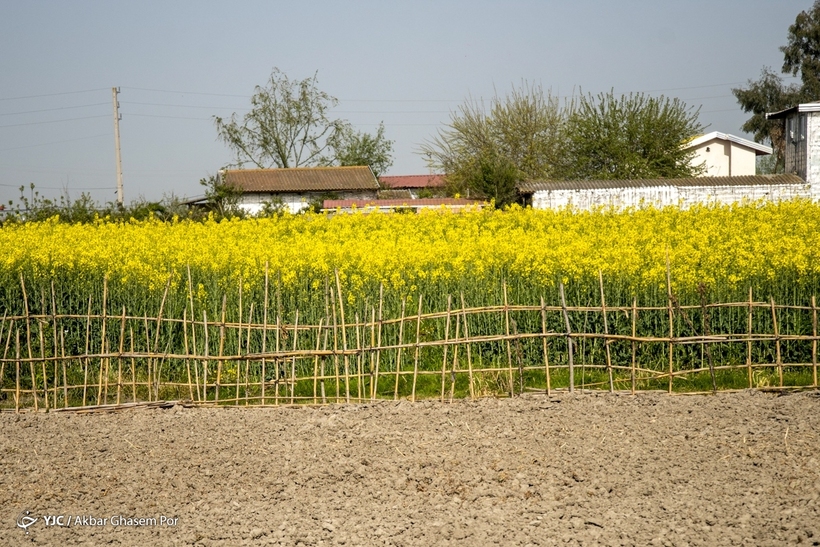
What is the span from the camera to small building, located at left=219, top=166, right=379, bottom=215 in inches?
1919

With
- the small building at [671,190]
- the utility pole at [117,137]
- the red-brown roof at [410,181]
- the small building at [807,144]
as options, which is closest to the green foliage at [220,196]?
the utility pole at [117,137]

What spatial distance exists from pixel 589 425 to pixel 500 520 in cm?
222

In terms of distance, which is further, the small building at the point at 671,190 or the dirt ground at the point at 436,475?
the small building at the point at 671,190

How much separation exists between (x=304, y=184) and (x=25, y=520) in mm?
43865

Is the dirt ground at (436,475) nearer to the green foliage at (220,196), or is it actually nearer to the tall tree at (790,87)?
the green foliage at (220,196)

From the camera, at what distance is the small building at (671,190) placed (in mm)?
26406

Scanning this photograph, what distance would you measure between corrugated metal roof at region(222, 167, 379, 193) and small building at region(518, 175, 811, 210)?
21065 mm

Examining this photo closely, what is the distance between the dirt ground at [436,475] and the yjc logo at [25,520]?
0.02 meters

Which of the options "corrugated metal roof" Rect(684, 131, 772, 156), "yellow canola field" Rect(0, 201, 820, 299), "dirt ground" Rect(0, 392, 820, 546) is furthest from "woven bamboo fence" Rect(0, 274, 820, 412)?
"corrugated metal roof" Rect(684, 131, 772, 156)

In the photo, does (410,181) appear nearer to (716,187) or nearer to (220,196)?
(220,196)

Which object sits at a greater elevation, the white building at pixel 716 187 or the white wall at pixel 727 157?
the white wall at pixel 727 157

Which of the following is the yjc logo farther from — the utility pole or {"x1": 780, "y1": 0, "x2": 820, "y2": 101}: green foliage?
{"x1": 780, "y1": 0, "x2": 820, "y2": 101}: green foliage

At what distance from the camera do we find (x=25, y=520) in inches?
258

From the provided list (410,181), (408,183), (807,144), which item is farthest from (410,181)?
(807,144)
